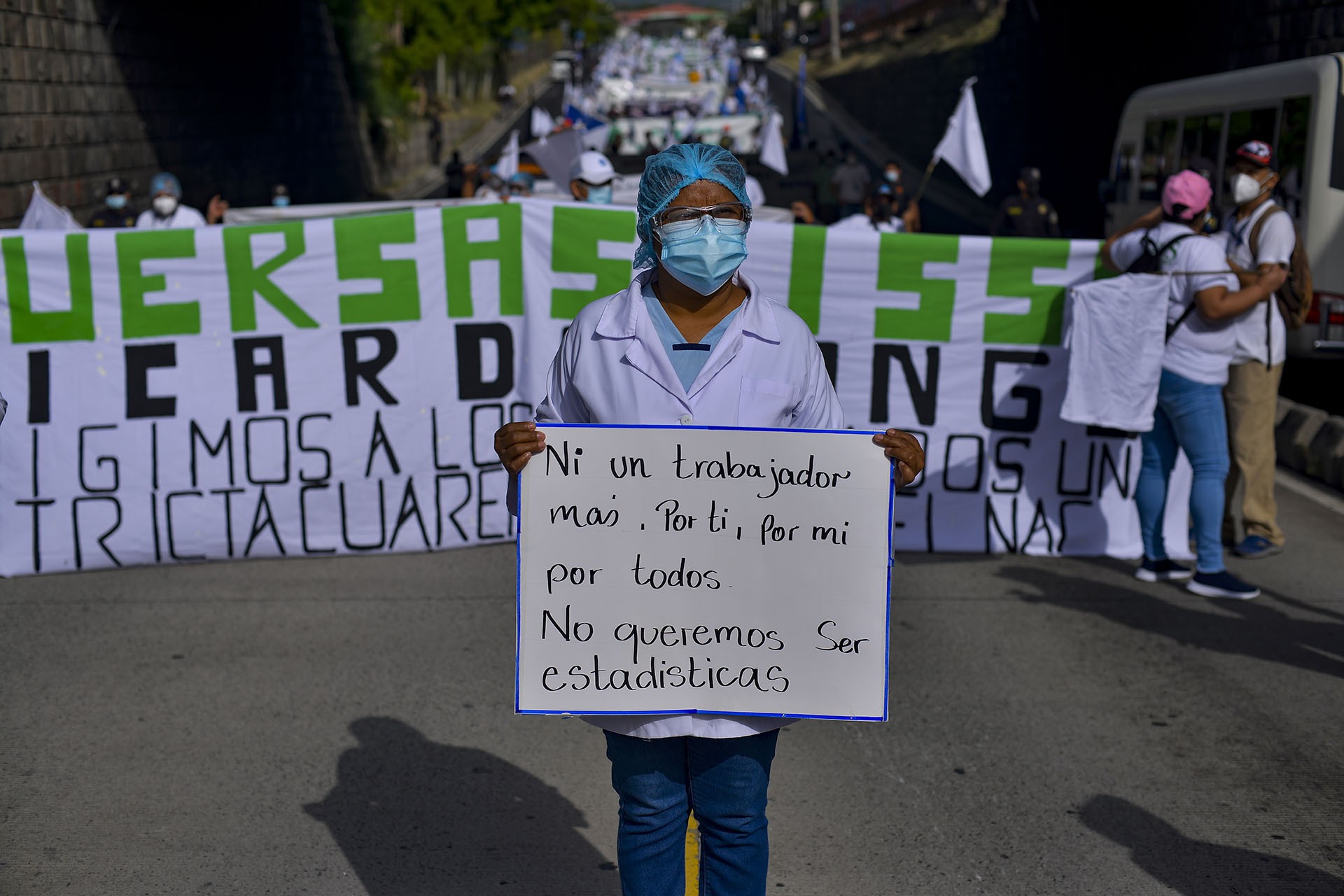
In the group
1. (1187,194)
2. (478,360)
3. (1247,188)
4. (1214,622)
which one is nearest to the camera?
(1214,622)

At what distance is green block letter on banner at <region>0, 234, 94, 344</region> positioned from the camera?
6.71m

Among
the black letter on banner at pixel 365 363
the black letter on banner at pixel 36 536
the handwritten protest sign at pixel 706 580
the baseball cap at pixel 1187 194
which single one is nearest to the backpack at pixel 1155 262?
the baseball cap at pixel 1187 194

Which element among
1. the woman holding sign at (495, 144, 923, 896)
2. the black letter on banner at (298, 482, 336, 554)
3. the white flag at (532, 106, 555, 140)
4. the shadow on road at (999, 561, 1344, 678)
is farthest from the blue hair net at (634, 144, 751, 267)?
the white flag at (532, 106, 555, 140)

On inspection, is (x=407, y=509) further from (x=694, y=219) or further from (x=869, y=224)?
(x=869, y=224)

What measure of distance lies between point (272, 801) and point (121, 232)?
11.8ft

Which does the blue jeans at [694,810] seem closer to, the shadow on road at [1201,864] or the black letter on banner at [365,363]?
the shadow on road at [1201,864]

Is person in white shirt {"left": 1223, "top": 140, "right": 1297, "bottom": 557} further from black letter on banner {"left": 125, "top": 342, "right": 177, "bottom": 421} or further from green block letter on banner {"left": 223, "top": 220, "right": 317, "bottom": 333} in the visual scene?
black letter on banner {"left": 125, "top": 342, "right": 177, "bottom": 421}

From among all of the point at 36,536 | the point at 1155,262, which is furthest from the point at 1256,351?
the point at 36,536

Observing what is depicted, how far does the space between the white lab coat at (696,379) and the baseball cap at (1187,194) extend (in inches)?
155

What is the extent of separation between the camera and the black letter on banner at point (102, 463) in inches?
267

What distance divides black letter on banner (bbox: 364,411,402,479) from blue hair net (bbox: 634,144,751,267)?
431cm

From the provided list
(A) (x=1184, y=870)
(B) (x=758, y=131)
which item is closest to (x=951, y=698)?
(A) (x=1184, y=870)

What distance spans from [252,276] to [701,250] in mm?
4672

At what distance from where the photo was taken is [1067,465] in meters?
7.23
